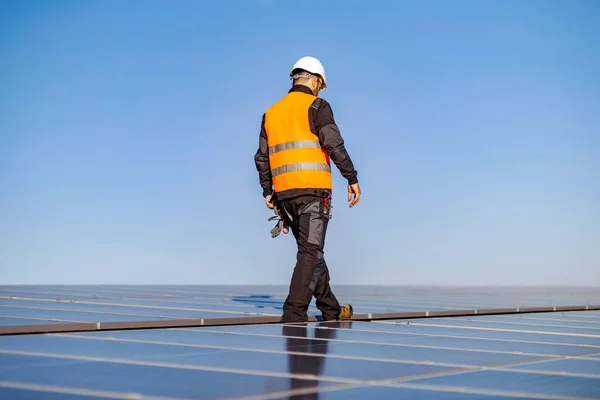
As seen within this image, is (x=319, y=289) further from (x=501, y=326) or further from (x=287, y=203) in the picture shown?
(x=501, y=326)

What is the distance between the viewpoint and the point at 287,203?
296 inches

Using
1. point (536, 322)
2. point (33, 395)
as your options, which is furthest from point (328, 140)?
point (33, 395)

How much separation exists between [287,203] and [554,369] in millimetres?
3874

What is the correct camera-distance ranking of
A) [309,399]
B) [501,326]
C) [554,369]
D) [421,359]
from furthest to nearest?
1. [501,326]
2. [421,359]
3. [554,369]
4. [309,399]

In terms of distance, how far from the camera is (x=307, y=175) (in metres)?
7.36

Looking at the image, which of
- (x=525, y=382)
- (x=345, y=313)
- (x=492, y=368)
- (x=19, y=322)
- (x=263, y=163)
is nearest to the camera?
(x=525, y=382)

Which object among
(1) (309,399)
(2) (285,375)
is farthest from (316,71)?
(1) (309,399)

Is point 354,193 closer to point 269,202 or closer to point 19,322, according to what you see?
point 269,202

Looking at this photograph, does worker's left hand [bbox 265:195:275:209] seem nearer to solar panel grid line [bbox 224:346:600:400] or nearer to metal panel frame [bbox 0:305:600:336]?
metal panel frame [bbox 0:305:600:336]

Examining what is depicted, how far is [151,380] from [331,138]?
424 cm

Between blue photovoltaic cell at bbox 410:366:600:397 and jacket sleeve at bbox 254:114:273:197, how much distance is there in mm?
4286

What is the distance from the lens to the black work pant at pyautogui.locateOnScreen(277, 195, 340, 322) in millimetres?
7227

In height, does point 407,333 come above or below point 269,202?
below

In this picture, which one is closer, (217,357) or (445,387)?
(445,387)
